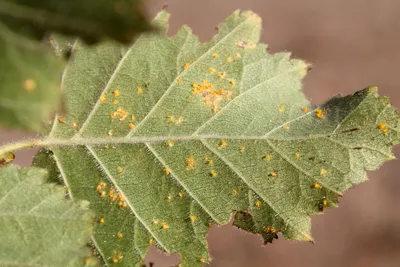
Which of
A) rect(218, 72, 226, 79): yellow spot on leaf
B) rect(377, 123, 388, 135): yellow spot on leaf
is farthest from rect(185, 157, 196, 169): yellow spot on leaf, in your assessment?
rect(377, 123, 388, 135): yellow spot on leaf

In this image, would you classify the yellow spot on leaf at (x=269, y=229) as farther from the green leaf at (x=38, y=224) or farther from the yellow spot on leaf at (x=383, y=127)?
the green leaf at (x=38, y=224)

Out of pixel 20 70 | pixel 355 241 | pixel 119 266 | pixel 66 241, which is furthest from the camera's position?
pixel 355 241

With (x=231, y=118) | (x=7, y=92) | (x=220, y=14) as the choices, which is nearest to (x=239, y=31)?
(x=231, y=118)

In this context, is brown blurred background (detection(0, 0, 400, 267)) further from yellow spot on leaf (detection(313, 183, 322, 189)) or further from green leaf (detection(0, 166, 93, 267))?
green leaf (detection(0, 166, 93, 267))

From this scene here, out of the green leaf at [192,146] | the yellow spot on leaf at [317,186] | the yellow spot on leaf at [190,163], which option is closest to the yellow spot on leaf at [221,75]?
the green leaf at [192,146]

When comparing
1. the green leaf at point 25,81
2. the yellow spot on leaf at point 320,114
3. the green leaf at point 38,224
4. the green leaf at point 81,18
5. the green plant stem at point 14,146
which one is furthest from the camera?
the yellow spot on leaf at point 320,114

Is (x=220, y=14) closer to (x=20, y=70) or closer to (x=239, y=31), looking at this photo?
(x=239, y=31)
